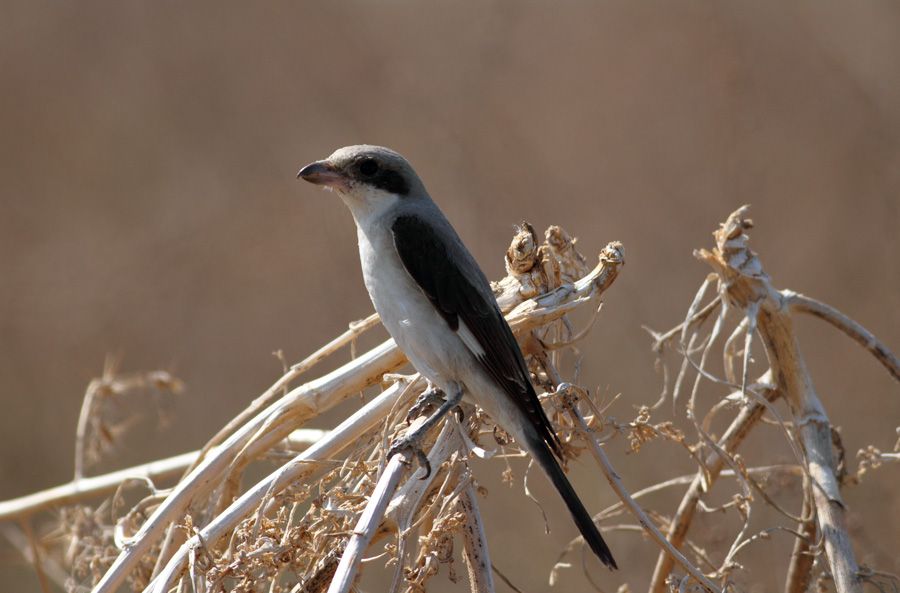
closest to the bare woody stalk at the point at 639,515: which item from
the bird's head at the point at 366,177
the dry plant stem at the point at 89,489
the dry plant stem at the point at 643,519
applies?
the dry plant stem at the point at 643,519

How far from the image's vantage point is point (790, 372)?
7.93ft

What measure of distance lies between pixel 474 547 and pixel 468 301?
0.74 meters

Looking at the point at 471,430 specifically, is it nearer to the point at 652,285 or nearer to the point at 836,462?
the point at 836,462

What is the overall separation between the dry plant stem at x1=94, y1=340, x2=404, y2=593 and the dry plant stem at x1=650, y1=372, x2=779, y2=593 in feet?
2.81

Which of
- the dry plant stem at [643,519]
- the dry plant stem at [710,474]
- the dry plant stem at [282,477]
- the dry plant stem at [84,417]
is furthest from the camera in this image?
the dry plant stem at [84,417]

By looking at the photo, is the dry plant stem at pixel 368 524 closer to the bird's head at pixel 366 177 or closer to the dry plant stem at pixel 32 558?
the bird's head at pixel 366 177

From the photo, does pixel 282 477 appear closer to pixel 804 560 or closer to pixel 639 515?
pixel 639 515

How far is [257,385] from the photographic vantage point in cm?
735

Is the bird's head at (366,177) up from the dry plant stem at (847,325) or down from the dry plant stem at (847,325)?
up

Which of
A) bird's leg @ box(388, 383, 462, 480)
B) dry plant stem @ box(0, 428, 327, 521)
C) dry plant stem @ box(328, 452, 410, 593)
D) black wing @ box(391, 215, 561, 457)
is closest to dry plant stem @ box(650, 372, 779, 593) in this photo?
black wing @ box(391, 215, 561, 457)

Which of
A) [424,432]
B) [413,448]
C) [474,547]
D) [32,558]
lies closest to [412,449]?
[413,448]

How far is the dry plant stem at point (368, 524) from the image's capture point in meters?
1.71

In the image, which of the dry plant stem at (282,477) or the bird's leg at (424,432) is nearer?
the dry plant stem at (282,477)

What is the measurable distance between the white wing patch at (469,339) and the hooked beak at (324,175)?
0.56 metres
